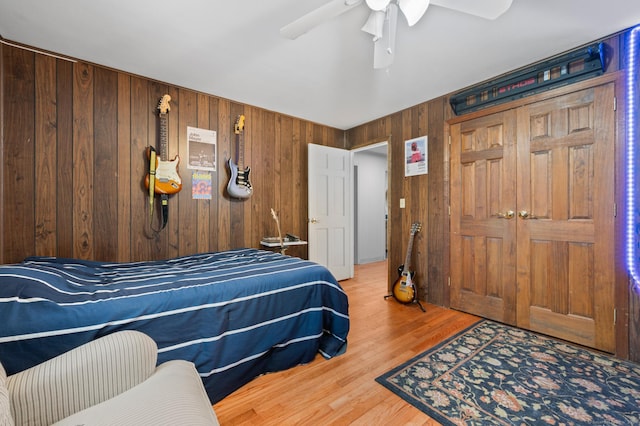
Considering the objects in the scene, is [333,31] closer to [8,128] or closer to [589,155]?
[589,155]

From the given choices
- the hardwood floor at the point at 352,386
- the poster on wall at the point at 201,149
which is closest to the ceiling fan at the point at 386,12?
the poster on wall at the point at 201,149

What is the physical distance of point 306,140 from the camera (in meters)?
3.91

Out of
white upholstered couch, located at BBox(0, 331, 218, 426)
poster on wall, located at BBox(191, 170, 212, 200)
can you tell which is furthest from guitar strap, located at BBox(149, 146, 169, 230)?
white upholstered couch, located at BBox(0, 331, 218, 426)

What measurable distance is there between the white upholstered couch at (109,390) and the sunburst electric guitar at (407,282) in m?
2.55

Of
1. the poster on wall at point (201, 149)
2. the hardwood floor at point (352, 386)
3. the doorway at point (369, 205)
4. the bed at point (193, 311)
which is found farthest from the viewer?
the doorway at point (369, 205)

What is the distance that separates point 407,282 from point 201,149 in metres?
2.82

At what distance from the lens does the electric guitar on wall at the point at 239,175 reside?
310 cm

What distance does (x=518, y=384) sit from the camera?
1695 mm

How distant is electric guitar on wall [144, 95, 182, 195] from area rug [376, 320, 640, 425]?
2.53m

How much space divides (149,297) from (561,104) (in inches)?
133

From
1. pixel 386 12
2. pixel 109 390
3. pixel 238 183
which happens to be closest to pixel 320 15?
pixel 386 12

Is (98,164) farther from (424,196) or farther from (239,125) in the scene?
(424,196)

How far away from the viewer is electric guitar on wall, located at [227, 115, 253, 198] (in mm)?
3104

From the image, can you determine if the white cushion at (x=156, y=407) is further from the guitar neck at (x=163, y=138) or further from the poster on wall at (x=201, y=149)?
the poster on wall at (x=201, y=149)
